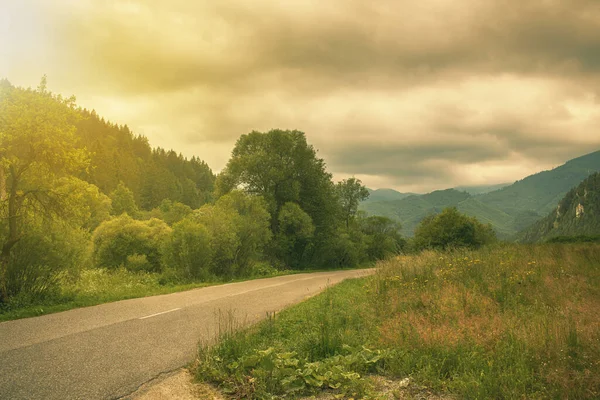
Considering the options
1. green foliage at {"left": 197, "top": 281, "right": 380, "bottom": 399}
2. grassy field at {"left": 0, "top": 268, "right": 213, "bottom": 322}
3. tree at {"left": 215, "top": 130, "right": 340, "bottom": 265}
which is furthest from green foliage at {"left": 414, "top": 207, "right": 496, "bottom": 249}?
green foliage at {"left": 197, "top": 281, "right": 380, "bottom": 399}

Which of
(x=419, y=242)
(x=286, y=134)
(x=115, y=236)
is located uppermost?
(x=286, y=134)

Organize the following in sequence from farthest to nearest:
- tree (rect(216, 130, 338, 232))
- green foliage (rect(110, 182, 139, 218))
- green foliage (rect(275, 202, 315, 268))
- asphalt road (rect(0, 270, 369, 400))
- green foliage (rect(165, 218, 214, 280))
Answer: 1. green foliage (rect(110, 182, 139, 218))
2. tree (rect(216, 130, 338, 232))
3. green foliage (rect(275, 202, 315, 268))
4. green foliage (rect(165, 218, 214, 280))
5. asphalt road (rect(0, 270, 369, 400))

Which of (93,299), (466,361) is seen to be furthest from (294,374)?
(93,299)

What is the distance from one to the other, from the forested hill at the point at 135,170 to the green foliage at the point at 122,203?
635cm

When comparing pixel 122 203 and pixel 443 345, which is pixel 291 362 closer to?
pixel 443 345

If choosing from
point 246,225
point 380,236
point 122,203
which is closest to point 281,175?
point 246,225

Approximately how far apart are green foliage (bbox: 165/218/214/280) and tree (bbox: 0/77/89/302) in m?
9.25

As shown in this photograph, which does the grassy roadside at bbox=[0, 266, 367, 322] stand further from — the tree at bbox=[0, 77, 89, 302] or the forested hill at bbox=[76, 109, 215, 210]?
the forested hill at bbox=[76, 109, 215, 210]

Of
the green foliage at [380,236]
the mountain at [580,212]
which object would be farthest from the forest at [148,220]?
the mountain at [580,212]

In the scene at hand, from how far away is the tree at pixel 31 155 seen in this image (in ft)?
40.2

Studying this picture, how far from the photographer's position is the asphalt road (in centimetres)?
588

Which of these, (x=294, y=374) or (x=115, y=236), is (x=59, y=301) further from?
(x=115, y=236)

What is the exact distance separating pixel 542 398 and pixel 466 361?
1.29 m

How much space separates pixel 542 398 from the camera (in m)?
5.52
